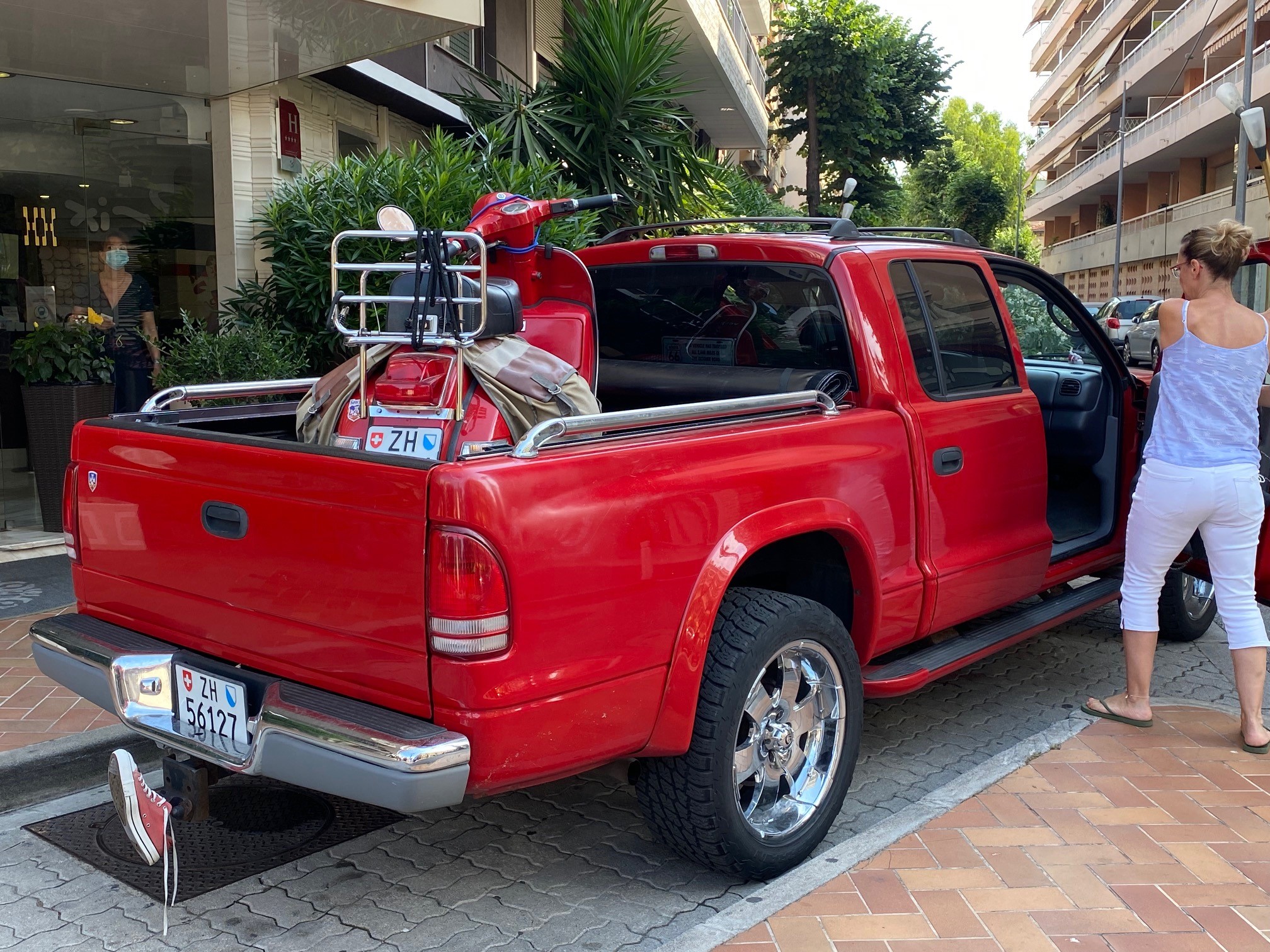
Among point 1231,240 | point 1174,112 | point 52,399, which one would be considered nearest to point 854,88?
point 1174,112

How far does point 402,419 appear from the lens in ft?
11.5

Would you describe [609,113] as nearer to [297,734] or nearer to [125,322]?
[125,322]

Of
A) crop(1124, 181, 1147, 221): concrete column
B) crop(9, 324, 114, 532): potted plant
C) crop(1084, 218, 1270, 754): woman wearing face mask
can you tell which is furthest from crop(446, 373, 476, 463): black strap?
crop(1124, 181, 1147, 221): concrete column

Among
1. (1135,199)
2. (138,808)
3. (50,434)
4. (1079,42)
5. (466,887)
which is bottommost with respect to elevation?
(466,887)

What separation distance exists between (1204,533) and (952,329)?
3.92ft

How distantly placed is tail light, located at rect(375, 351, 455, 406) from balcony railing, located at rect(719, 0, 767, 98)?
1846 cm

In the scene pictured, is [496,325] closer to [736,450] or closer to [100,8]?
[736,450]

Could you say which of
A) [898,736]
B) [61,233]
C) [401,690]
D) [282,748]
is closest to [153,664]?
[282,748]

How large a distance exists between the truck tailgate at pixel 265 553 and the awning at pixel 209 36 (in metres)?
4.63

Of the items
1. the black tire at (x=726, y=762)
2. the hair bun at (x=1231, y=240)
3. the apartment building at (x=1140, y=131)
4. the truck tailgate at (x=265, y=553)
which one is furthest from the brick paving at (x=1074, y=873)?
the apartment building at (x=1140, y=131)

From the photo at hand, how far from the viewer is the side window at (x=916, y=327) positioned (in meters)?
4.11

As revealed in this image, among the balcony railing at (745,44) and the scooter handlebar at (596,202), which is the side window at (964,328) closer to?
the scooter handlebar at (596,202)

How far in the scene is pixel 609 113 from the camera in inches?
424

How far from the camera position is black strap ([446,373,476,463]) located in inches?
127
